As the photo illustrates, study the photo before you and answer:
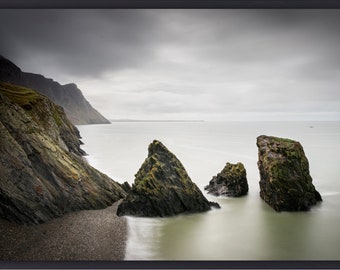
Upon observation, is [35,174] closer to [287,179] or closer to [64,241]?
[64,241]

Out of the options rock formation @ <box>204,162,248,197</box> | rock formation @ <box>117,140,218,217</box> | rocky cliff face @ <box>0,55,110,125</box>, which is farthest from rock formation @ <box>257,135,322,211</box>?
rocky cliff face @ <box>0,55,110,125</box>

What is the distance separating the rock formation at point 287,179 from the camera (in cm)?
1203

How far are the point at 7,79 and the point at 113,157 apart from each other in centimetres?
685

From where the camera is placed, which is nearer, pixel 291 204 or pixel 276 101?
pixel 291 204

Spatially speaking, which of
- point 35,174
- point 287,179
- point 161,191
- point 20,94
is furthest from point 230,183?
point 20,94

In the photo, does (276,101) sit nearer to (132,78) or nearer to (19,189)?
(132,78)

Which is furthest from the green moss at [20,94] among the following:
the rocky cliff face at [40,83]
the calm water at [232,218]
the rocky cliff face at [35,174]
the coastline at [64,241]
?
the coastline at [64,241]

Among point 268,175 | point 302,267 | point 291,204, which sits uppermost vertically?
point 268,175

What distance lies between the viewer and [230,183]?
47.8 ft

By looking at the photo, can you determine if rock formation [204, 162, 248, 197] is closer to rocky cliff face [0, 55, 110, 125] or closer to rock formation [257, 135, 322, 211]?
rock formation [257, 135, 322, 211]

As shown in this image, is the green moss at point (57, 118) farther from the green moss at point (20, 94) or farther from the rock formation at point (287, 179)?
the rock formation at point (287, 179)

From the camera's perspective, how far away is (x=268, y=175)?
42.3 ft

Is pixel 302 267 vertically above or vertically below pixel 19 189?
below

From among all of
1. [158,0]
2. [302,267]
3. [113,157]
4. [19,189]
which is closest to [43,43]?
[158,0]
